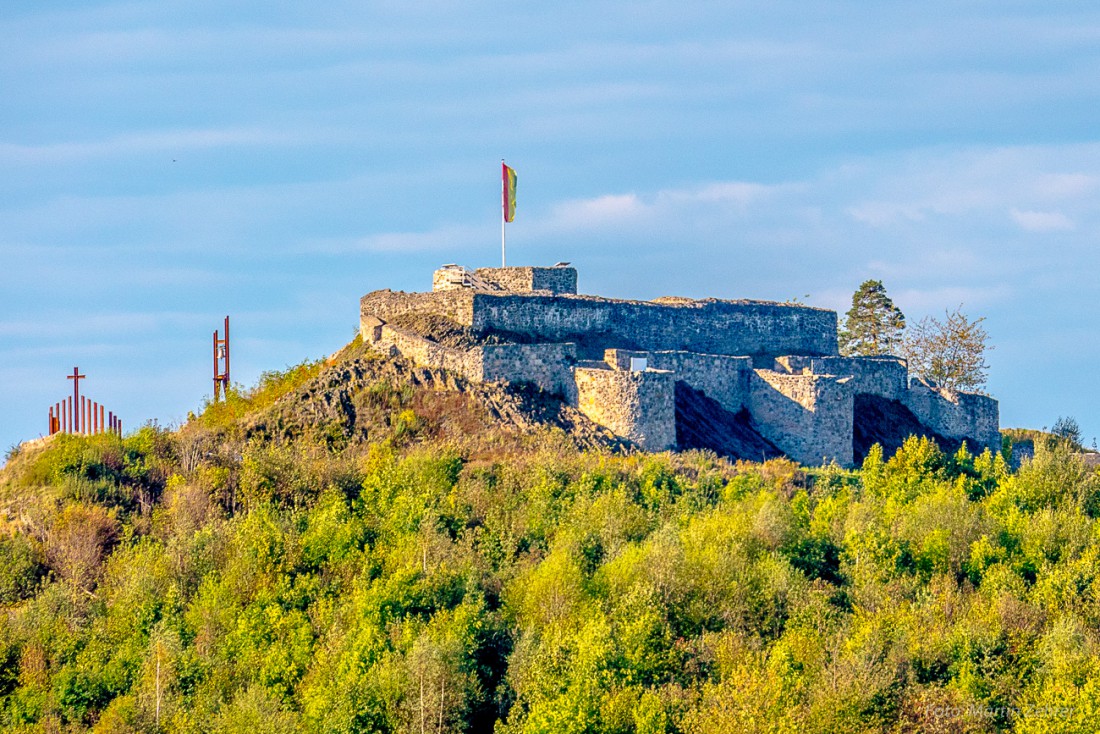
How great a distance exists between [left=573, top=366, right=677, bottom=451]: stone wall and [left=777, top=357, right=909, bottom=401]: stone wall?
700 cm

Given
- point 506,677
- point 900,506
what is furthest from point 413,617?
point 900,506

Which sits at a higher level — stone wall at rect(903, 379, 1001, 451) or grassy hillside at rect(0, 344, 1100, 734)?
stone wall at rect(903, 379, 1001, 451)

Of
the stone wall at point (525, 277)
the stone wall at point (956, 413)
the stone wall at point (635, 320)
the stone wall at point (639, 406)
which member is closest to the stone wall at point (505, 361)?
the stone wall at point (639, 406)

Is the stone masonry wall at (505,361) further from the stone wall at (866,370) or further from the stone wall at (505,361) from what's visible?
the stone wall at (866,370)

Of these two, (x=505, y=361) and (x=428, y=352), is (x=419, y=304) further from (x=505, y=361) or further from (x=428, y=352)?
(x=505, y=361)

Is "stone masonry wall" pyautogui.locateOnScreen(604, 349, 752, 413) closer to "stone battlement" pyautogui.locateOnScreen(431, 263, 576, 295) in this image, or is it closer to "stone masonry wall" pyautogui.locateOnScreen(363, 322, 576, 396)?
"stone masonry wall" pyautogui.locateOnScreen(363, 322, 576, 396)

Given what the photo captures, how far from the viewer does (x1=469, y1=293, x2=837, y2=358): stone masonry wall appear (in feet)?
194

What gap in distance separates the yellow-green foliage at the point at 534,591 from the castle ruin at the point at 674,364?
2.01m

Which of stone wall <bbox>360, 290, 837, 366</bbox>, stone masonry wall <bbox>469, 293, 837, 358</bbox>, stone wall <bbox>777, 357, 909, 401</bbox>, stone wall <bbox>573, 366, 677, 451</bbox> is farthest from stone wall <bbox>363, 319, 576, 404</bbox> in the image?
stone wall <bbox>777, 357, 909, 401</bbox>

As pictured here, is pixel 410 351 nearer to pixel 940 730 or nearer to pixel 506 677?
pixel 506 677

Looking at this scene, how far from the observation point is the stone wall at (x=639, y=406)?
55.6 m

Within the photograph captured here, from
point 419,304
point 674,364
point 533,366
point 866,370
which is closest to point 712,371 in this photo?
point 674,364

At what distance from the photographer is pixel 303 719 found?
1818 inches

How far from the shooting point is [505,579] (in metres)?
51.5
